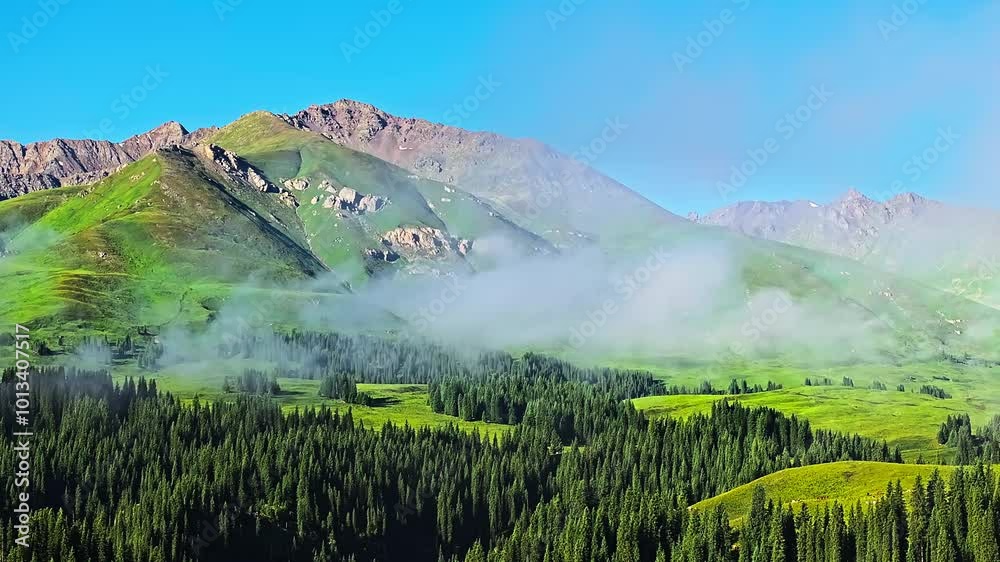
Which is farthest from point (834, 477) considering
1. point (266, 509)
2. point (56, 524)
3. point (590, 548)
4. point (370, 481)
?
point (56, 524)

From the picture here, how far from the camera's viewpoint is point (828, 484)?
17212cm

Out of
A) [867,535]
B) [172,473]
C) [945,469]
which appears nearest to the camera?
[867,535]

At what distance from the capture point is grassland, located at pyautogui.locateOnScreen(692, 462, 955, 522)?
162 m

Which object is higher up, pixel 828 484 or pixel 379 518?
pixel 828 484

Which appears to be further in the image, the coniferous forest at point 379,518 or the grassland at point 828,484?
the grassland at point 828,484

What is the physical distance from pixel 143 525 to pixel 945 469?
148 metres

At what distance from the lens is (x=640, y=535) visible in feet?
502

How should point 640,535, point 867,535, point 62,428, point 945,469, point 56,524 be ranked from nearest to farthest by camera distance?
point 867,535
point 56,524
point 640,535
point 945,469
point 62,428

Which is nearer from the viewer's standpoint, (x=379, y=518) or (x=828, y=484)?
(x=828, y=484)

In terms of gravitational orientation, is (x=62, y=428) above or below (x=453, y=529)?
above

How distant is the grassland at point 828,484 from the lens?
531ft

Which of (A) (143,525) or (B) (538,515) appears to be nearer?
(A) (143,525)

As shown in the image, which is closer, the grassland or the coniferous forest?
the coniferous forest

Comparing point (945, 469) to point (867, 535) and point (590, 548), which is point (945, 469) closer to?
point (867, 535)
